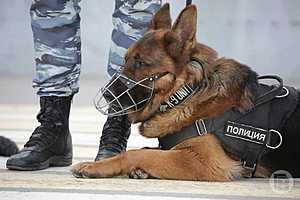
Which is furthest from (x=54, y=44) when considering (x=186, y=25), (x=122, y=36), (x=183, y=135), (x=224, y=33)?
(x=224, y=33)

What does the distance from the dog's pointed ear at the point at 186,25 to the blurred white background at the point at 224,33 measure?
5827mm

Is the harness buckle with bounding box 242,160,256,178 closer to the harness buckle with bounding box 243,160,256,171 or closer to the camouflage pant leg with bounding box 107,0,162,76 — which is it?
the harness buckle with bounding box 243,160,256,171

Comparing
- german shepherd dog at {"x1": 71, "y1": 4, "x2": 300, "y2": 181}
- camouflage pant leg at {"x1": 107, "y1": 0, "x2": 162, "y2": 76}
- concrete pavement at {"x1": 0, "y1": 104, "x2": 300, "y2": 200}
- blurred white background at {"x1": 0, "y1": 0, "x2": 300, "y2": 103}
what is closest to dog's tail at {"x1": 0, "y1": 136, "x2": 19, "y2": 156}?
concrete pavement at {"x1": 0, "y1": 104, "x2": 300, "y2": 200}

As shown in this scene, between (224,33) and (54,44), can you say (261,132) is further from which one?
(224,33)

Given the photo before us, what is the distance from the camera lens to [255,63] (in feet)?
28.1

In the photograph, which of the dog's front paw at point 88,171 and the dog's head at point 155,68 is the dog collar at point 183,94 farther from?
the dog's front paw at point 88,171

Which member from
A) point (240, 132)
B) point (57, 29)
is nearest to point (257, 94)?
point (240, 132)

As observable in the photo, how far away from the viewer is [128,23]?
2.77 metres

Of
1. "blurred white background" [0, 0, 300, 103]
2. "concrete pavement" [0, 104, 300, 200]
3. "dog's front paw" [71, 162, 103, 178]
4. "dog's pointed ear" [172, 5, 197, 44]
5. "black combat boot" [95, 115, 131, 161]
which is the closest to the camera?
"concrete pavement" [0, 104, 300, 200]

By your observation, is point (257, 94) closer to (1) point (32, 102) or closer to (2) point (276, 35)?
(1) point (32, 102)

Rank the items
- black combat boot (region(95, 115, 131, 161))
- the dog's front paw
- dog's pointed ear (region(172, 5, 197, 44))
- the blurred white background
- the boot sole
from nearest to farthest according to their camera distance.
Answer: the dog's front paw, dog's pointed ear (region(172, 5, 197, 44)), the boot sole, black combat boot (region(95, 115, 131, 161)), the blurred white background

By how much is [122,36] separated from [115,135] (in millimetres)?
414

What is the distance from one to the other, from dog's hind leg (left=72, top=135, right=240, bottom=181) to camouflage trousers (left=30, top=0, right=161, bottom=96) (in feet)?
1.70

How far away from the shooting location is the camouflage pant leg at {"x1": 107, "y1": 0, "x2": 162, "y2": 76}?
2754 mm
